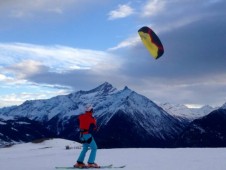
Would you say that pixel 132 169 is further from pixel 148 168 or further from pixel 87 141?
pixel 87 141

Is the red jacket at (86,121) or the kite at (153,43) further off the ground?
the kite at (153,43)

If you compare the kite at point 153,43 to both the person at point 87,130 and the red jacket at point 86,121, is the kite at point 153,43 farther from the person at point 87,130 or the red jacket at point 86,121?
the red jacket at point 86,121

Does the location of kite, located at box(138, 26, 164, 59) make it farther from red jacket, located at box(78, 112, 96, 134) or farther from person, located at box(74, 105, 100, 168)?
red jacket, located at box(78, 112, 96, 134)

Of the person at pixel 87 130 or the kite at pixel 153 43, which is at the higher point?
the kite at pixel 153 43

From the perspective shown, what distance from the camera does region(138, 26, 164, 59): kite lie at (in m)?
22.5

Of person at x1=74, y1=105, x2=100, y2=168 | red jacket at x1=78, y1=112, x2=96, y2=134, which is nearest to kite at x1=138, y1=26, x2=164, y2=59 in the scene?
person at x1=74, y1=105, x2=100, y2=168

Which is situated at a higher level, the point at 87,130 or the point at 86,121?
the point at 86,121

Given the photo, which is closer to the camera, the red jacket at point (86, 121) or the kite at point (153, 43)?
the red jacket at point (86, 121)

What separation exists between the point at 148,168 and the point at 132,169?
65cm

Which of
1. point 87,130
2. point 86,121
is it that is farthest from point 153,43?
point 87,130

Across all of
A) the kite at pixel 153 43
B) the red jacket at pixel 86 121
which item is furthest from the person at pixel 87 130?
the kite at pixel 153 43

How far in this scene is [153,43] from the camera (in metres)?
22.5

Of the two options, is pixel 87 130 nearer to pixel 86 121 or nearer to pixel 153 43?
pixel 86 121

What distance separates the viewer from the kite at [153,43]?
22.5 meters
